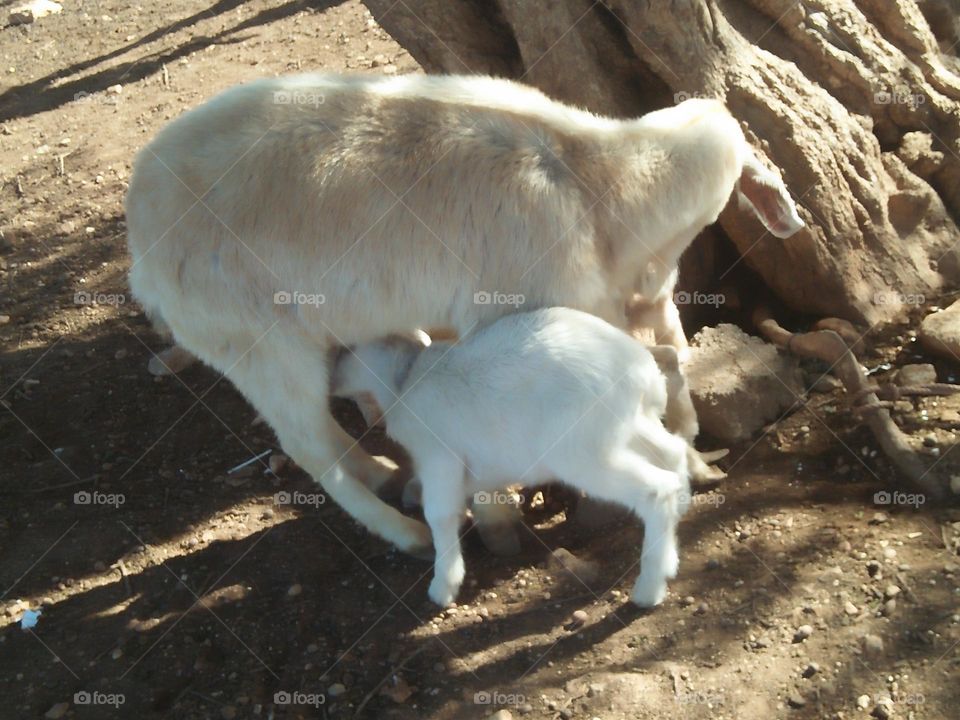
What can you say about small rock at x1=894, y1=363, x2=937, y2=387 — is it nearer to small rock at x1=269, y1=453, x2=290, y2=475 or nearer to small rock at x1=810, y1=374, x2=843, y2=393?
small rock at x1=810, y1=374, x2=843, y2=393

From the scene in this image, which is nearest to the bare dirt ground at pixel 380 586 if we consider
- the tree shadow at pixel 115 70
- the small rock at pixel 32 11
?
the tree shadow at pixel 115 70

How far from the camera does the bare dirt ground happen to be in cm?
416

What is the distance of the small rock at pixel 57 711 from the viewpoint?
449cm

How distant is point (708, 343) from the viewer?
222 inches

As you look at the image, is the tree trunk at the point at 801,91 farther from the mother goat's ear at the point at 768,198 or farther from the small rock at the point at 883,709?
the small rock at the point at 883,709

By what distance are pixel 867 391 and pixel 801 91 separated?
6.18ft

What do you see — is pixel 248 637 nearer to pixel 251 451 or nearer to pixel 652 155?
pixel 251 451

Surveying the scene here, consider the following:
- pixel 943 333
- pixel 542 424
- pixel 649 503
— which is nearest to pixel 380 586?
pixel 542 424

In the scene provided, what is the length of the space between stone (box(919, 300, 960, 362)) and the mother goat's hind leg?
9.43ft

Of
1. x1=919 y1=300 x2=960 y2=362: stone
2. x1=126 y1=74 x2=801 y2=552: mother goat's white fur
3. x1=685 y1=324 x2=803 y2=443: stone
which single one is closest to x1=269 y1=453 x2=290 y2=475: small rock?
x1=126 y1=74 x2=801 y2=552: mother goat's white fur

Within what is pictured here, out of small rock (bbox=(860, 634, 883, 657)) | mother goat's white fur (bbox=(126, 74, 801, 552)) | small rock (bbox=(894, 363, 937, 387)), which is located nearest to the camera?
small rock (bbox=(860, 634, 883, 657))

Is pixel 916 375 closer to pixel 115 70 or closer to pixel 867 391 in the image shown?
pixel 867 391

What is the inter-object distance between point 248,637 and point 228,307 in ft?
4.88

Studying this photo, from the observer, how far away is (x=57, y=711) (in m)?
4.51
